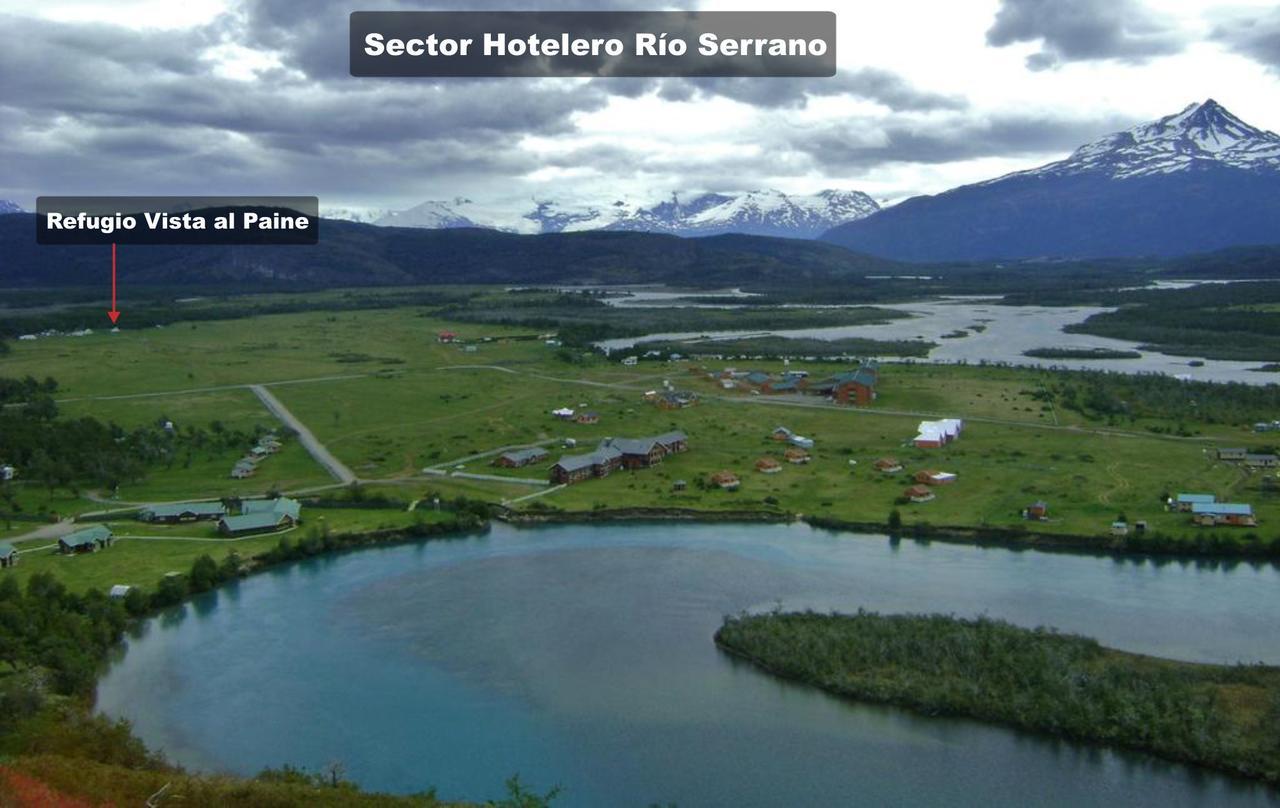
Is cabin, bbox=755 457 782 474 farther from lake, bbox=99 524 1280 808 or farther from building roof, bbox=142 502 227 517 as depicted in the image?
building roof, bbox=142 502 227 517

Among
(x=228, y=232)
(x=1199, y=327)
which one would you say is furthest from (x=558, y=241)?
(x=228, y=232)

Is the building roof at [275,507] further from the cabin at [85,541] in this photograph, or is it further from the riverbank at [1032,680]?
the riverbank at [1032,680]

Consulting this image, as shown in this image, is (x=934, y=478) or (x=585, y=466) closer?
(x=934, y=478)

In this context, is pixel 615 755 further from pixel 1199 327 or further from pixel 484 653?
pixel 1199 327

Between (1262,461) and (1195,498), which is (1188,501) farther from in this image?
(1262,461)

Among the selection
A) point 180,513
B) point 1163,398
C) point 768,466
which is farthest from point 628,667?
point 1163,398

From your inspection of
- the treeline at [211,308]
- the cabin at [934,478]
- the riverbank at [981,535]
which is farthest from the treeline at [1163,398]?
the treeline at [211,308]

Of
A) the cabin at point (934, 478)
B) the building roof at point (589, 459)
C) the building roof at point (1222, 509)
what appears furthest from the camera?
the building roof at point (589, 459)
